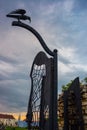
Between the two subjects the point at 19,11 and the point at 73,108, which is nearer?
the point at 73,108

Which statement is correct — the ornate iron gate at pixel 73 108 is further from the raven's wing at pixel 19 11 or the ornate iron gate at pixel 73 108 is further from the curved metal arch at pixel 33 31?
the raven's wing at pixel 19 11

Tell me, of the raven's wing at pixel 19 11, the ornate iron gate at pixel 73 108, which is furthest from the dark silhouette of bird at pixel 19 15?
the ornate iron gate at pixel 73 108

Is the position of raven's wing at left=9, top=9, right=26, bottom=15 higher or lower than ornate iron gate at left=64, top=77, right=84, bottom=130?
higher

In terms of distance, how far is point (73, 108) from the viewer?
14.8ft

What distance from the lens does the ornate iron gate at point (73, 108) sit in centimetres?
415

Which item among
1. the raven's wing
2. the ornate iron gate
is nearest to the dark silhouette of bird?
the raven's wing

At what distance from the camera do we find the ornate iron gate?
4.15m

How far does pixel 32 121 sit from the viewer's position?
536cm

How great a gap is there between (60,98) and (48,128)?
1362 millimetres

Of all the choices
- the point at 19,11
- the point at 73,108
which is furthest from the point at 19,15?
the point at 73,108

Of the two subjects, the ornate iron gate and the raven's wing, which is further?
the raven's wing

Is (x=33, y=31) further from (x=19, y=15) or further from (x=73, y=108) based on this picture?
(x=73, y=108)

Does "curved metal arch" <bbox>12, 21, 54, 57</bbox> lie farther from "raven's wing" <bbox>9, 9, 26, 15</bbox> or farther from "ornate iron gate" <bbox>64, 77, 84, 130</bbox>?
"ornate iron gate" <bbox>64, 77, 84, 130</bbox>

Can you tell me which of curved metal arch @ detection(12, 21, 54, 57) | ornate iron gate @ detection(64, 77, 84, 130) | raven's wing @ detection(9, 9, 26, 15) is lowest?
ornate iron gate @ detection(64, 77, 84, 130)
